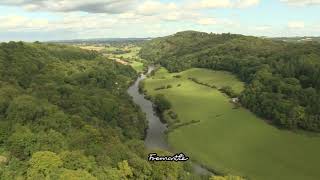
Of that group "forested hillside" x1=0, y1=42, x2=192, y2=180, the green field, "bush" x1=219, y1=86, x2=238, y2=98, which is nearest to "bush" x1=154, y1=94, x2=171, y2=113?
the green field

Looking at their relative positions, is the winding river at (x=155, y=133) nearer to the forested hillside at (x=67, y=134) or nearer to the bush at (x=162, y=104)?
the bush at (x=162, y=104)

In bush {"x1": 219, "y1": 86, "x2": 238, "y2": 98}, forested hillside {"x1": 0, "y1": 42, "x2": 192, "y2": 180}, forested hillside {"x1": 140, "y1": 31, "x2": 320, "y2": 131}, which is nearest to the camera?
forested hillside {"x1": 0, "y1": 42, "x2": 192, "y2": 180}

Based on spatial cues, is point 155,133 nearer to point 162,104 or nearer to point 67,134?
point 162,104

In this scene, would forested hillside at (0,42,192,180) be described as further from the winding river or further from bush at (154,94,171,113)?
bush at (154,94,171,113)

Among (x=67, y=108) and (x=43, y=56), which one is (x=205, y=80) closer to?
(x=43, y=56)

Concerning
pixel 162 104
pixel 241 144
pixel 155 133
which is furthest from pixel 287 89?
pixel 155 133

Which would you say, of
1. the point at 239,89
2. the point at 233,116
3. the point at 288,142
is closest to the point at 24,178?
the point at 288,142
